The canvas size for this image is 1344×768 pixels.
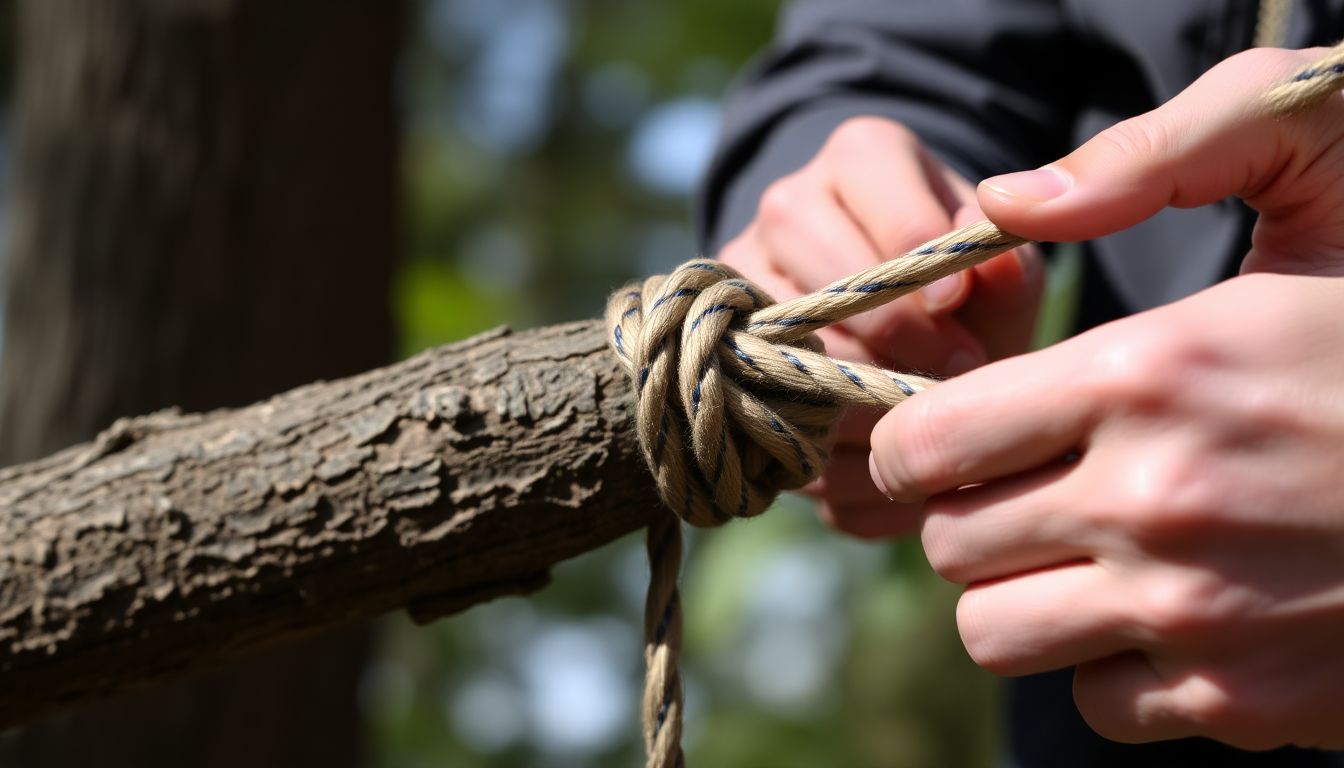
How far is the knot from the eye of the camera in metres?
0.69

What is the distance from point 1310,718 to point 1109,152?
0.32m

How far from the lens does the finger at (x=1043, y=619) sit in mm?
572

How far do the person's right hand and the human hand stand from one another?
179 mm

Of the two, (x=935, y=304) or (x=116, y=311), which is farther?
(x=116, y=311)

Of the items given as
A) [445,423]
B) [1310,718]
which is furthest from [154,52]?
[1310,718]

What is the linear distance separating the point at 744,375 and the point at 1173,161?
28cm

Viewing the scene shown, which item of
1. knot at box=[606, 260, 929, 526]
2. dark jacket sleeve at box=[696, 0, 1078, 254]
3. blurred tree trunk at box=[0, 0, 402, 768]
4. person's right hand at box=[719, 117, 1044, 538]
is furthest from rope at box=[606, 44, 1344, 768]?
blurred tree trunk at box=[0, 0, 402, 768]

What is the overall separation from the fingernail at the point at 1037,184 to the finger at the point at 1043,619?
0.21 metres

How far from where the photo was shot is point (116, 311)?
1774 mm

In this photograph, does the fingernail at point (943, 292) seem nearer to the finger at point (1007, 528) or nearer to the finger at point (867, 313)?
the finger at point (867, 313)

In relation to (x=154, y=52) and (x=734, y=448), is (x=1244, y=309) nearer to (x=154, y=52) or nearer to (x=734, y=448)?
(x=734, y=448)

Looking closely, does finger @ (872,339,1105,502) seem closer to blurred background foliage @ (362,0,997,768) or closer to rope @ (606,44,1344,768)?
rope @ (606,44,1344,768)

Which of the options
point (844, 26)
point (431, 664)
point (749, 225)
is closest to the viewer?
point (749, 225)

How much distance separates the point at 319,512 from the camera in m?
0.81
